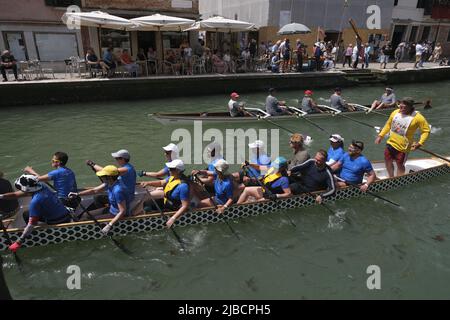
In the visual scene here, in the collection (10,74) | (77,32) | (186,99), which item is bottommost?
(186,99)

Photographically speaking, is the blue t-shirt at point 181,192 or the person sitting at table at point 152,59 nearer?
the blue t-shirt at point 181,192

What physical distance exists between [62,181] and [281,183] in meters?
4.78

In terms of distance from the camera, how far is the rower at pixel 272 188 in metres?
7.66

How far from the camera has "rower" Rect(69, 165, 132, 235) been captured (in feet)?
20.9

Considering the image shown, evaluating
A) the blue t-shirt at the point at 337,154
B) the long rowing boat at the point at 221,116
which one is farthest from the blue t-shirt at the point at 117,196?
the long rowing boat at the point at 221,116

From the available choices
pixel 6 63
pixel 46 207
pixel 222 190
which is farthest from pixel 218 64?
pixel 46 207

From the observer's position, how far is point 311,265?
667cm

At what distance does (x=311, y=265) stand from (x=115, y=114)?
13.2m

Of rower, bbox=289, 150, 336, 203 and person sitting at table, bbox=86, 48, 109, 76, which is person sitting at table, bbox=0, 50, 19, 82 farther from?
rower, bbox=289, 150, 336, 203

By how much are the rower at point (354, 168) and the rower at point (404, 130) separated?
96cm

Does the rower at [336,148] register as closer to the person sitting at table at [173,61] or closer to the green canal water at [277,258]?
the green canal water at [277,258]

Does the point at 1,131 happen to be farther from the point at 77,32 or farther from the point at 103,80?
the point at 77,32

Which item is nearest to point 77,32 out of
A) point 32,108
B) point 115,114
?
point 32,108

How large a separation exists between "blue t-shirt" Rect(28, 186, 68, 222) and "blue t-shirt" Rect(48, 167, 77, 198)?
Answer: 2.08ft
